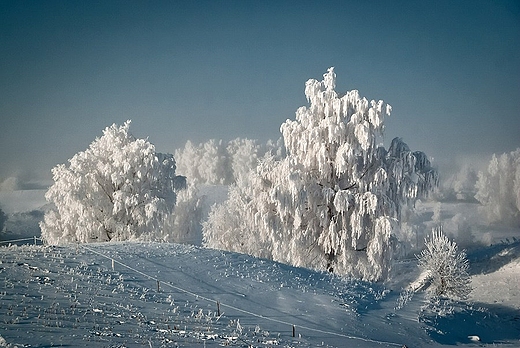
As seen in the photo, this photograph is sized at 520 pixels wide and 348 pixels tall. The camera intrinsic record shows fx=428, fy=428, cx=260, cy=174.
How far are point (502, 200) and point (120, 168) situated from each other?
93.7 metres

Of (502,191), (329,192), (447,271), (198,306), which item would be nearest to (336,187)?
(329,192)

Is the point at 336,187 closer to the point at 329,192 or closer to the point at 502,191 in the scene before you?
the point at 329,192

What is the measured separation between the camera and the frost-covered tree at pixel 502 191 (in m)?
96.7

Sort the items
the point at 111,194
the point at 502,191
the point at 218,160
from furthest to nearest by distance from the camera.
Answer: the point at 218,160 → the point at 502,191 → the point at 111,194

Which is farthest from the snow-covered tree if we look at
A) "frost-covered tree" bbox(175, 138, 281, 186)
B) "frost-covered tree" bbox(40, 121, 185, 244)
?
"frost-covered tree" bbox(175, 138, 281, 186)

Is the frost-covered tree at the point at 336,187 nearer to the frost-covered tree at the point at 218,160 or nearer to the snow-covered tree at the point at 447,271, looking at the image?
the snow-covered tree at the point at 447,271

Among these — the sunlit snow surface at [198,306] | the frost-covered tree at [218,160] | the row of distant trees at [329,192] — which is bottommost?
the sunlit snow surface at [198,306]

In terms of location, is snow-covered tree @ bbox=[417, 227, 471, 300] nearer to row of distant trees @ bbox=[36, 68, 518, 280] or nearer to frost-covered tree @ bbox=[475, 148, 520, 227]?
row of distant trees @ bbox=[36, 68, 518, 280]

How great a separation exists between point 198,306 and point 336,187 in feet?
53.5

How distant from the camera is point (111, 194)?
36.8 metres

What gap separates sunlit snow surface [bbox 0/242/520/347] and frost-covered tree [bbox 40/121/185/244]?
14626 millimetres

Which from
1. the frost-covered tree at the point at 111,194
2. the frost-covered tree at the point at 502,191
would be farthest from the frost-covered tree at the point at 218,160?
the frost-covered tree at the point at 111,194

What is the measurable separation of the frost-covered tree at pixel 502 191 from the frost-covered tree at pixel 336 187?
79506 millimetres

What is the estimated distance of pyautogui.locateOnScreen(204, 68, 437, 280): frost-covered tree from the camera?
90.3 ft
